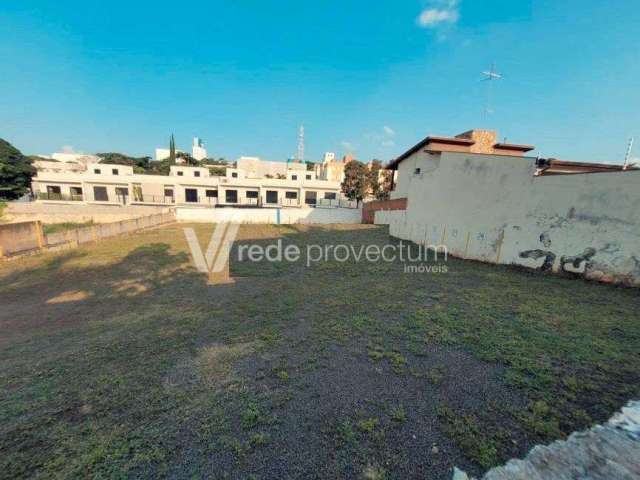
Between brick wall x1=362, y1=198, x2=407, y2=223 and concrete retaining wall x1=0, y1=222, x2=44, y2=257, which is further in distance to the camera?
brick wall x1=362, y1=198, x2=407, y2=223

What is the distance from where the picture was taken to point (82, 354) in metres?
3.78

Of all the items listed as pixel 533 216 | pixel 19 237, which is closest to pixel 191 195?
pixel 19 237

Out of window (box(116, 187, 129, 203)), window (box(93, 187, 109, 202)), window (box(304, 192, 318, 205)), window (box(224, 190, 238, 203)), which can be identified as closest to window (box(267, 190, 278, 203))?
window (box(304, 192, 318, 205))

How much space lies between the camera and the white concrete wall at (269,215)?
24594 mm

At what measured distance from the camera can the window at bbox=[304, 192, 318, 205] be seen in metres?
35.1

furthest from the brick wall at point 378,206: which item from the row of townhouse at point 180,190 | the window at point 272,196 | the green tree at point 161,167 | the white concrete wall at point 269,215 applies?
the green tree at point 161,167

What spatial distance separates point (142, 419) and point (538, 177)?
10.2 metres

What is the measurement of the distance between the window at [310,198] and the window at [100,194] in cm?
2578

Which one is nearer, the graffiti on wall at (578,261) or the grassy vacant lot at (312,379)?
the grassy vacant lot at (312,379)

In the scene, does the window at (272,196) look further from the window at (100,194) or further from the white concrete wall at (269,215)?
the window at (100,194)

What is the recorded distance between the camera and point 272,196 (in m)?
34.9

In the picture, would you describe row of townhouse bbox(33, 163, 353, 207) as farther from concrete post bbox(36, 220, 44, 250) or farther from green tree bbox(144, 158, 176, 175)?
concrete post bbox(36, 220, 44, 250)

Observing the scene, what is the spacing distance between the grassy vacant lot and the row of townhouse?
28810mm

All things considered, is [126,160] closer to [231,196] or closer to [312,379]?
[231,196]
